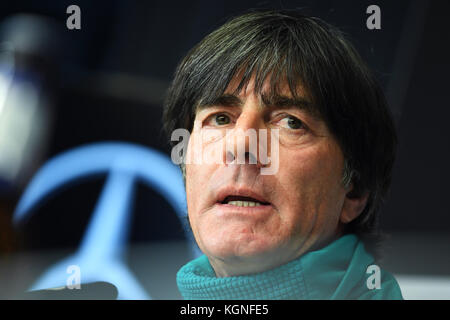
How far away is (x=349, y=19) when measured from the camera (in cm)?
124

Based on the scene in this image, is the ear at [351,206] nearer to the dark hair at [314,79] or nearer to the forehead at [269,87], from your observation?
the dark hair at [314,79]

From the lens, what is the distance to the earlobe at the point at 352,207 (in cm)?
118

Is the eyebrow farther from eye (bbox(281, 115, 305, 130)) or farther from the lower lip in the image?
the lower lip

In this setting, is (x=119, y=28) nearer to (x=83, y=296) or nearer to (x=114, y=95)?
(x=114, y=95)

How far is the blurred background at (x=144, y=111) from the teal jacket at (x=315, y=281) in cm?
13

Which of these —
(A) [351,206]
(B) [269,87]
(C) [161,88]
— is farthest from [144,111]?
(A) [351,206]

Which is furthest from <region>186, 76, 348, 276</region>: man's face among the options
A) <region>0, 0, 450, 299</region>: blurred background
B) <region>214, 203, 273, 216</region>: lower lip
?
<region>0, 0, 450, 299</region>: blurred background

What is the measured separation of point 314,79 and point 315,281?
419 millimetres

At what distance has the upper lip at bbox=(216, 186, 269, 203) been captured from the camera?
3.44ft

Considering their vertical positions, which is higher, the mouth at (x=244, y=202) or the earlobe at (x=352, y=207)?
the mouth at (x=244, y=202)

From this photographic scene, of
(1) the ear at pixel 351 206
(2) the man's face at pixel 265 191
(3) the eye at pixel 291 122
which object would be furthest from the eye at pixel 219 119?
(1) the ear at pixel 351 206

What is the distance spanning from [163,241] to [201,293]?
185mm

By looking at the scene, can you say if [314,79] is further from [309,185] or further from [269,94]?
[309,185]
